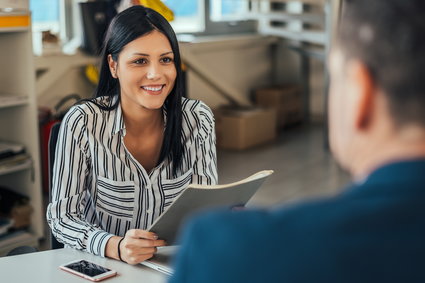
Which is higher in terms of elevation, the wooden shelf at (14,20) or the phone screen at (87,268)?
the wooden shelf at (14,20)

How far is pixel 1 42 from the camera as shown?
12.1 feet

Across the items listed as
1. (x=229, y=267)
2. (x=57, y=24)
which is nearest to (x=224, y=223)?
(x=229, y=267)

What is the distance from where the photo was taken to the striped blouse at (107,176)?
6.39 feet

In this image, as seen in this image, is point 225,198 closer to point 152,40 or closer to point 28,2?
point 152,40

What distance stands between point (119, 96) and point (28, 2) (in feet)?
5.30

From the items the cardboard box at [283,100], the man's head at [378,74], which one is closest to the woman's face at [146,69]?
the man's head at [378,74]

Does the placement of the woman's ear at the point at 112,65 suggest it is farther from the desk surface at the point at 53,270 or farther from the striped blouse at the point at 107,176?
the desk surface at the point at 53,270

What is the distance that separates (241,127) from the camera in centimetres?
620

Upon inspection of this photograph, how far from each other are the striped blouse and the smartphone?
0.25 meters

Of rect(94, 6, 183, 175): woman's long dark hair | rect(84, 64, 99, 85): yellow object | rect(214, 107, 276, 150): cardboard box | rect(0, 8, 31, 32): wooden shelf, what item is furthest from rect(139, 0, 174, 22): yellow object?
rect(214, 107, 276, 150): cardboard box

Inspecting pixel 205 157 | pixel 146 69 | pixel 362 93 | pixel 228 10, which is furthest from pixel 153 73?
pixel 228 10

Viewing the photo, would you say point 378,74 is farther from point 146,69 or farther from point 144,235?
point 146,69

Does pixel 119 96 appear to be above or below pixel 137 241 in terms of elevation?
above

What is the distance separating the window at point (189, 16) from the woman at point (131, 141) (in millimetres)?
4449
